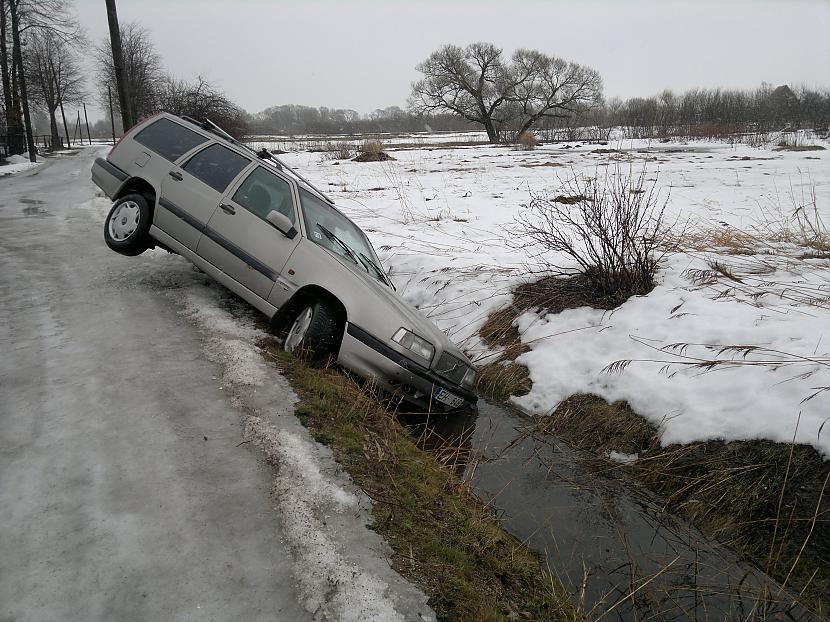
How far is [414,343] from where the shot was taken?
4434 millimetres

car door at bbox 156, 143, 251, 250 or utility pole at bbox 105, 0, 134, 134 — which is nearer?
car door at bbox 156, 143, 251, 250

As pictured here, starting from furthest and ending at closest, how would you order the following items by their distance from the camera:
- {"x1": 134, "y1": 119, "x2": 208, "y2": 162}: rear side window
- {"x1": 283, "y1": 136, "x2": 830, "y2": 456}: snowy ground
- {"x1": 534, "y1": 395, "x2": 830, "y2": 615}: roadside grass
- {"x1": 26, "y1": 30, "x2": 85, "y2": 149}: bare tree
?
{"x1": 26, "y1": 30, "x2": 85, "y2": 149}: bare tree < {"x1": 134, "y1": 119, "x2": 208, "y2": 162}: rear side window < {"x1": 283, "y1": 136, "x2": 830, "y2": 456}: snowy ground < {"x1": 534, "y1": 395, "x2": 830, "y2": 615}: roadside grass

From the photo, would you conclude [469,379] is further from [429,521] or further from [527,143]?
[527,143]

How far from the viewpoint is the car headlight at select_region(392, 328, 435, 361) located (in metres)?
4.40

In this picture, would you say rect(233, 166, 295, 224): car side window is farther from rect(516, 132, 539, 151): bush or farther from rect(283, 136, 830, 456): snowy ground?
rect(516, 132, 539, 151): bush

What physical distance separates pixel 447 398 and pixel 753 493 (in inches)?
90.9

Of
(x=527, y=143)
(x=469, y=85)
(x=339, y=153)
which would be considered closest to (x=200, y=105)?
(x=339, y=153)

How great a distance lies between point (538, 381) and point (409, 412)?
1.49m

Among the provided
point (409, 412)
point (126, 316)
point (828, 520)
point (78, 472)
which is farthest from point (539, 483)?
point (126, 316)

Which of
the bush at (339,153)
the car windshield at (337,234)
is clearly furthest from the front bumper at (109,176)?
the bush at (339,153)

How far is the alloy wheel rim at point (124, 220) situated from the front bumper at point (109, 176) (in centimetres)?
24

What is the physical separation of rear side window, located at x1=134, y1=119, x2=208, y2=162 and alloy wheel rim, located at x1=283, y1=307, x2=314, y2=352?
8.01ft

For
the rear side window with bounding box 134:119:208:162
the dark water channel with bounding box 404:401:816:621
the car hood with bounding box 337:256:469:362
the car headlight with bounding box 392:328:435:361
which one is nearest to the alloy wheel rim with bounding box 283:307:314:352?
the car hood with bounding box 337:256:469:362

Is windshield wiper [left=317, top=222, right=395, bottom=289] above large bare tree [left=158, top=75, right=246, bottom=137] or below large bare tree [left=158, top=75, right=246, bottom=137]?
below
